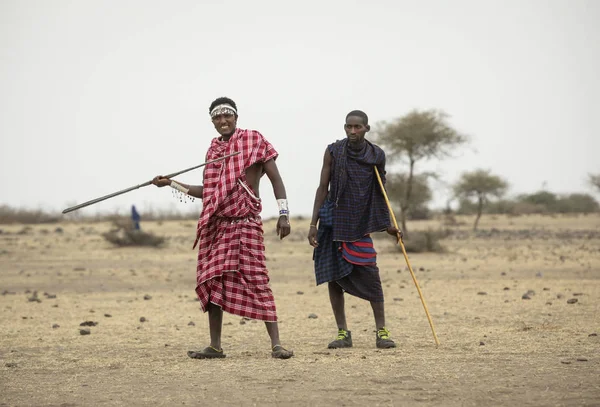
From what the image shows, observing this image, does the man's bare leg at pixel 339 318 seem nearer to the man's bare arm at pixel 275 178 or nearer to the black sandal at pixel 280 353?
the black sandal at pixel 280 353

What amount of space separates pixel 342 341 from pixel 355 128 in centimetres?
188

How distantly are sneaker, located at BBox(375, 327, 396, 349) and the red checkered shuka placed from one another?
1036mm

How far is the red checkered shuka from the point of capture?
7672 millimetres

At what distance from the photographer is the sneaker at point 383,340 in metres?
8.09

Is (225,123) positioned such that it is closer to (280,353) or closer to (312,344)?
(280,353)

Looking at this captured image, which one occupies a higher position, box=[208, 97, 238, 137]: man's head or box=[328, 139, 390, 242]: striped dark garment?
box=[208, 97, 238, 137]: man's head

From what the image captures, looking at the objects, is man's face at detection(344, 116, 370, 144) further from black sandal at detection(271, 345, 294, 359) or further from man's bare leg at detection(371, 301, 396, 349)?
black sandal at detection(271, 345, 294, 359)

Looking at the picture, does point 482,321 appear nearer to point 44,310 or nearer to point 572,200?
point 44,310

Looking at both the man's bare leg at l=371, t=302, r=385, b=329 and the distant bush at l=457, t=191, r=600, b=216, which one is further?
the distant bush at l=457, t=191, r=600, b=216

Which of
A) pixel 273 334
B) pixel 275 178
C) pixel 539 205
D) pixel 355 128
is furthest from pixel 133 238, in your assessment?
pixel 539 205

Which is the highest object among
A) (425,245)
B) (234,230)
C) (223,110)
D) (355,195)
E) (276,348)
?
(223,110)

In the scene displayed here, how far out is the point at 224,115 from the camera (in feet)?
25.9

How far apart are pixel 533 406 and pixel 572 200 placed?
68888 mm

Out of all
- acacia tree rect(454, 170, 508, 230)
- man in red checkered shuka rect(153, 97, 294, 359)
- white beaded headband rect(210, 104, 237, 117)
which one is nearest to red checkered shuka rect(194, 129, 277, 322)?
man in red checkered shuka rect(153, 97, 294, 359)
